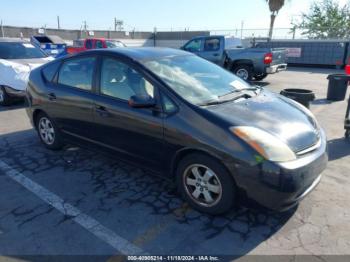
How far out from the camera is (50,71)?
4.66 meters

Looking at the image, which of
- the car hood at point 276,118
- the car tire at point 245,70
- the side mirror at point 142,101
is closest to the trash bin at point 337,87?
the car tire at point 245,70

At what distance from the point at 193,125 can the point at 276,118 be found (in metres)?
0.87

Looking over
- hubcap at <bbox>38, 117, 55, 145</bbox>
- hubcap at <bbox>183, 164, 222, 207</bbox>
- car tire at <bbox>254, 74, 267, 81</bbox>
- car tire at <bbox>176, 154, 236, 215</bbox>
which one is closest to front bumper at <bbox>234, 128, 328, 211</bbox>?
car tire at <bbox>176, 154, 236, 215</bbox>

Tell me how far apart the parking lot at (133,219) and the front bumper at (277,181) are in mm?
215

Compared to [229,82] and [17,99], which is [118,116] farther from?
[17,99]

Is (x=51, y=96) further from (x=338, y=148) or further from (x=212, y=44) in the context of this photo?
(x=212, y=44)

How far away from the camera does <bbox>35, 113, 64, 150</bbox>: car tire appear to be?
4655 millimetres

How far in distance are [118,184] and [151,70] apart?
145 cm

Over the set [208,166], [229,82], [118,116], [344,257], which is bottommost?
[344,257]

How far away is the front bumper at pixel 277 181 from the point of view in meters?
2.62

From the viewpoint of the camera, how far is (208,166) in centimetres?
292

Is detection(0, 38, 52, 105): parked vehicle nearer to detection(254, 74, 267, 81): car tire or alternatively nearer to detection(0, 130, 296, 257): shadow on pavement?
detection(0, 130, 296, 257): shadow on pavement

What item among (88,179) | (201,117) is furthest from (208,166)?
(88,179)

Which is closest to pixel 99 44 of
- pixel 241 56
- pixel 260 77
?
pixel 241 56
